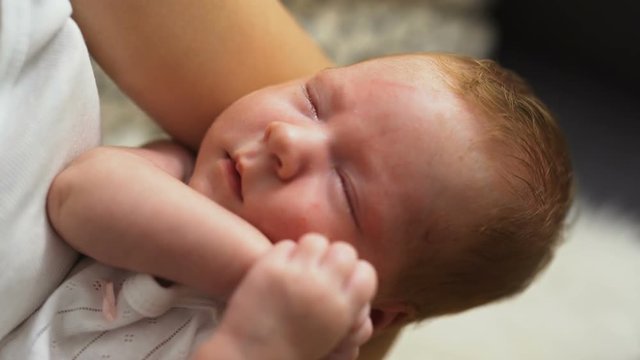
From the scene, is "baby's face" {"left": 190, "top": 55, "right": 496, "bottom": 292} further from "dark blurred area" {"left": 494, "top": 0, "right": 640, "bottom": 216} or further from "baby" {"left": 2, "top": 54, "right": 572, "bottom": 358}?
"dark blurred area" {"left": 494, "top": 0, "right": 640, "bottom": 216}

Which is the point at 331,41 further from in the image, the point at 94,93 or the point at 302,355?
the point at 302,355

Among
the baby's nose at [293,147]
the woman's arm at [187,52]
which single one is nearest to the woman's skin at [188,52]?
the woman's arm at [187,52]

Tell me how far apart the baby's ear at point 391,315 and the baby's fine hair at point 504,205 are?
1 cm

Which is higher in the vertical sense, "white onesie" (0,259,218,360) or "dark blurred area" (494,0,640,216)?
"white onesie" (0,259,218,360)

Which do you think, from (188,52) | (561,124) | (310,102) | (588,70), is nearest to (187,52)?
(188,52)

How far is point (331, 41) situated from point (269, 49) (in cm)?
99

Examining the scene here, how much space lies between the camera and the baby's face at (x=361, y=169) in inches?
31.4

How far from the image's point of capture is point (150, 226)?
0.72 m

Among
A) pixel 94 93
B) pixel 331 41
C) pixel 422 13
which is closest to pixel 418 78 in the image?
pixel 94 93

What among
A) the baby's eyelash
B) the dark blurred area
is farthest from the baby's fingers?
the dark blurred area

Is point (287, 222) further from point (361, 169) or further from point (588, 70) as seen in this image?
point (588, 70)

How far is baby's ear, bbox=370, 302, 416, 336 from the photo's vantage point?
888 millimetres

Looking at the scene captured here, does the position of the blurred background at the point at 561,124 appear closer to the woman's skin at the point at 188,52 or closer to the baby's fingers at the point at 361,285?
the woman's skin at the point at 188,52

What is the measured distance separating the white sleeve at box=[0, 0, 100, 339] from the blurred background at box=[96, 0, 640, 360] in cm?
64
